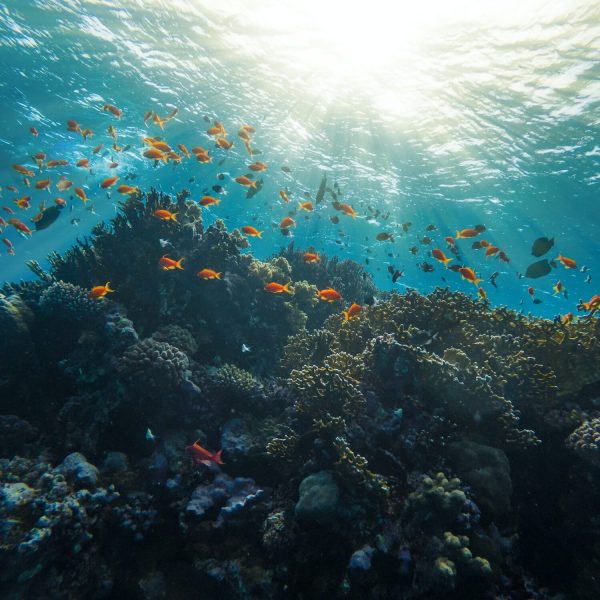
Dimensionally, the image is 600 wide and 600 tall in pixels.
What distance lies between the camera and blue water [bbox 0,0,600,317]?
13148 mm

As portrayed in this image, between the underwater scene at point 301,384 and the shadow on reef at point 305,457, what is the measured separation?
0.03 meters

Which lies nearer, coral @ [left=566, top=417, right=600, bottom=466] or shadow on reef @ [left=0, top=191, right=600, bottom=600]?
shadow on reef @ [left=0, top=191, right=600, bottom=600]

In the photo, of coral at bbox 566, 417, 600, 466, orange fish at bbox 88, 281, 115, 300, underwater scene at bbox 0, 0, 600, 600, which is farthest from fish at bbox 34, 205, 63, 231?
coral at bbox 566, 417, 600, 466

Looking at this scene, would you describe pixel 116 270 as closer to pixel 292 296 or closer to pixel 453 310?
pixel 292 296

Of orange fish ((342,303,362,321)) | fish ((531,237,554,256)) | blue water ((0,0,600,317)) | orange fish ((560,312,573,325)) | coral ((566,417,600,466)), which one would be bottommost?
coral ((566,417,600,466))

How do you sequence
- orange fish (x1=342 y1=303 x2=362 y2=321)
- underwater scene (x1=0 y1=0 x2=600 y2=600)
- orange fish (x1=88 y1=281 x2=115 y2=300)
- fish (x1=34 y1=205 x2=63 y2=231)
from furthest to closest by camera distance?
1. fish (x1=34 y1=205 x2=63 y2=231)
2. orange fish (x1=342 y1=303 x2=362 y2=321)
3. orange fish (x1=88 y1=281 x2=115 y2=300)
4. underwater scene (x1=0 y1=0 x2=600 y2=600)

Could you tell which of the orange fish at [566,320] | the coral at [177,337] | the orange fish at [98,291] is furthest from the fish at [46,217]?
the orange fish at [566,320]

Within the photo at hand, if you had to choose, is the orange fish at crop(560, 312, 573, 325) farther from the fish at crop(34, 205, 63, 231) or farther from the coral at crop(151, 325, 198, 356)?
the fish at crop(34, 205, 63, 231)

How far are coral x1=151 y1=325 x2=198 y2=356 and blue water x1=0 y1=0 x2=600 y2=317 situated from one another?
2.43 m

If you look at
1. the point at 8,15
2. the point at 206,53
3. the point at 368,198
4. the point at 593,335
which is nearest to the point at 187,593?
the point at 593,335

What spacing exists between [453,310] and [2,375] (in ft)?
30.6

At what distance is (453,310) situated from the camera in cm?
716

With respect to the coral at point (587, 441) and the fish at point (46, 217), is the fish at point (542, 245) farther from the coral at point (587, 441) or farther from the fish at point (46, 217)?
the fish at point (46, 217)

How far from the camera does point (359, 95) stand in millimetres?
17000
